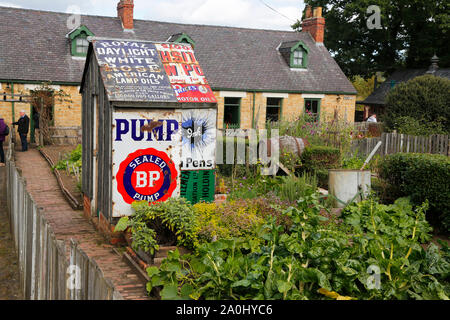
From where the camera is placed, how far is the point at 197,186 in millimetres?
8523

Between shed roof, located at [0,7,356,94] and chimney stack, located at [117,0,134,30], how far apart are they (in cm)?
34

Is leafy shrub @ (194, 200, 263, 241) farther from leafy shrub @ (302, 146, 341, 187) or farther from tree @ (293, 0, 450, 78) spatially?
tree @ (293, 0, 450, 78)

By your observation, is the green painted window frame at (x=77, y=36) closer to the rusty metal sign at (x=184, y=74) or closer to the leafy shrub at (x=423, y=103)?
the leafy shrub at (x=423, y=103)

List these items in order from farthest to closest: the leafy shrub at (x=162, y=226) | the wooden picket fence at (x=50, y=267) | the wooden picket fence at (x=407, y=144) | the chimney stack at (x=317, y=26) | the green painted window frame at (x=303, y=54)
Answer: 1. the chimney stack at (x=317, y=26)
2. the green painted window frame at (x=303, y=54)
3. the wooden picket fence at (x=407, y=144)
4. the leafy shrub at (x=162, y=226)
5. the wooden picket fence at (x=50, y=267)

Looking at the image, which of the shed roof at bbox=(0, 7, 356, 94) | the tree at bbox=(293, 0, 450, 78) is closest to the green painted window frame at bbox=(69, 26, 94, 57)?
the shed roof at bbox=(0, 7, 356, 94)

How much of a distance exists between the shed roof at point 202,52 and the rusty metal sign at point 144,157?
16.0m

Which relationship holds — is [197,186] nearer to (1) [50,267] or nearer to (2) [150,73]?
(2) [150,73]

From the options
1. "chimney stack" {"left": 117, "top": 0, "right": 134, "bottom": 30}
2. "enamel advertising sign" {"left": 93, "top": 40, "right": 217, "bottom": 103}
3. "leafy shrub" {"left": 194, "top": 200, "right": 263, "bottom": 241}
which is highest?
"chimney stack" {"left": 117, "top": 0, "right": 134, "bottom": 30}

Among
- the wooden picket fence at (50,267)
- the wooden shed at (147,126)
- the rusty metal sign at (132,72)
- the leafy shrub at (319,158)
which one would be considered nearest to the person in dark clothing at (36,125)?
the wooden shed at (147,126)

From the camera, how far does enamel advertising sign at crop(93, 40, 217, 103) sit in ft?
26.4

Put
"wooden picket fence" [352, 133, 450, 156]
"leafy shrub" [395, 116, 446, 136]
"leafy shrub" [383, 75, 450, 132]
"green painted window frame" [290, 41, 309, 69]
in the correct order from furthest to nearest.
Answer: "green painted window frame" [290, 41, 309, 69]
"leafy shrub" [383, 75, 450, 132]
"leafy shrub" [395, 116, 446, 136]
"wooden picket fence" [352, 133, 450, 156]

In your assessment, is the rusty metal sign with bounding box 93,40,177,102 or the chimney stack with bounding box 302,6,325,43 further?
the chimney stack with bounding box 302,6,325,43

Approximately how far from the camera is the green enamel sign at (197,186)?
27.7 feet

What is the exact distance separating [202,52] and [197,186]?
64.3 feet
